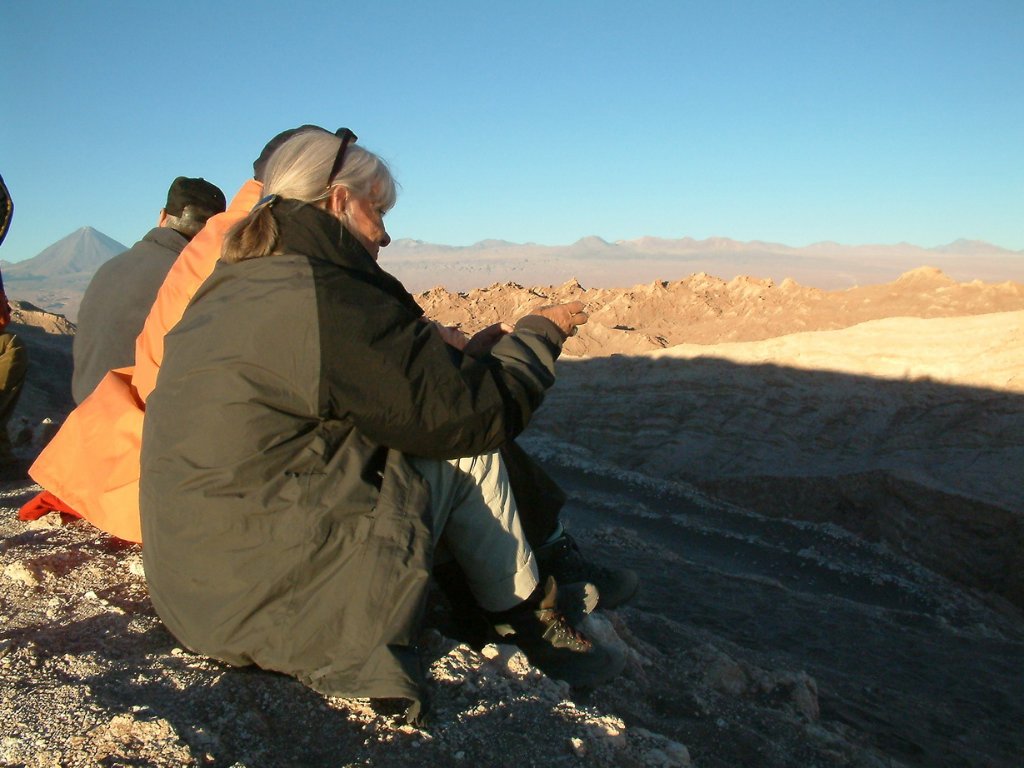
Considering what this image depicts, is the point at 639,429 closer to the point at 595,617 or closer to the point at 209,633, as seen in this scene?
the point at 595,617

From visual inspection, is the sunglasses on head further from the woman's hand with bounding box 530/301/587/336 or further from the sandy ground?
the sandy ground

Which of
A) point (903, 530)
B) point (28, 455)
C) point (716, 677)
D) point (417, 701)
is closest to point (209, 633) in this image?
point (417, 701)

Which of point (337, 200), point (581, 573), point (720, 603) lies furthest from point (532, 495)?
point (720, 603)

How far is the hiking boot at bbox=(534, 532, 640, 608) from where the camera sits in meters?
2.93

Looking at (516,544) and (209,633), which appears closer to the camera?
(209,633)

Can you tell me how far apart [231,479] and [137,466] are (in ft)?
2.97

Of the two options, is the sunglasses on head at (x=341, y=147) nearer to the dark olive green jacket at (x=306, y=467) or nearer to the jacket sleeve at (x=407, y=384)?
the dark olive green jacket at (x=306, y=467)

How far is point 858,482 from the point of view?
6840 millimetres

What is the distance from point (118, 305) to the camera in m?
3.84

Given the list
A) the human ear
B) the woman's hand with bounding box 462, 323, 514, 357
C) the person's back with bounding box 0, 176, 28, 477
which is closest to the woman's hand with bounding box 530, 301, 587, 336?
the woman's hand with bounding box 462, 323, 514, 357

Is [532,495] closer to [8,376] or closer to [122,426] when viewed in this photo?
[122,426]

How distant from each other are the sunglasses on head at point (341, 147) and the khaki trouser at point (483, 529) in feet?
2.48

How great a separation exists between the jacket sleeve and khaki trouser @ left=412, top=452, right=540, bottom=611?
111 mm

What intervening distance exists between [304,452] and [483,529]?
0.59 meters
